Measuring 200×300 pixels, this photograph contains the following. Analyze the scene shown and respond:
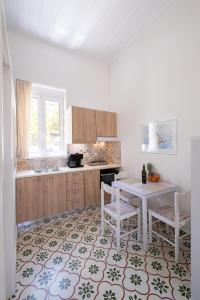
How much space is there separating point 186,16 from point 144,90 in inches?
43.0

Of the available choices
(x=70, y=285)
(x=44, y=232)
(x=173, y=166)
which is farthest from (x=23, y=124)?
(x=173, y=166)

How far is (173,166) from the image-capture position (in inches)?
94.2

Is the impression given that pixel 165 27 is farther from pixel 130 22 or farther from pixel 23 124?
pixel 23 124

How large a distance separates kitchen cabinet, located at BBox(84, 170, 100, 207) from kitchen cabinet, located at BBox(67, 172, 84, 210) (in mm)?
88

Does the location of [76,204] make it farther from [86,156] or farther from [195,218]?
[195,218]

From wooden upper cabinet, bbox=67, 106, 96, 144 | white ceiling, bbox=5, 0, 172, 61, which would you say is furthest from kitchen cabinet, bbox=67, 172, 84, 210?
white ceiling, bbox=5, 0, 172, 61

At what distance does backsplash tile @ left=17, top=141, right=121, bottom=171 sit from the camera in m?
2.98

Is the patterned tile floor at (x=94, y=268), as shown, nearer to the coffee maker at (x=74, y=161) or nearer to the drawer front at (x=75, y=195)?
the drawer front at (x=75, y=195)

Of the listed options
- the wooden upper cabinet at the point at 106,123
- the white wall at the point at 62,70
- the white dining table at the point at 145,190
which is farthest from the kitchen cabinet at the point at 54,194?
the white wall at the point at 62,70

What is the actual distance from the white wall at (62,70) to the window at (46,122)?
0.23 meters

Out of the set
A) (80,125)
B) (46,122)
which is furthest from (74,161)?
(46,122)

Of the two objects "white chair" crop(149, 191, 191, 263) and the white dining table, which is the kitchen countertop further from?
"white chair" crop(149, 191, 191, 263)

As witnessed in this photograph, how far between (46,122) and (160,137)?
2.27 meters

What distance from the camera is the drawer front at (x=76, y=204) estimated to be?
2859 mm
